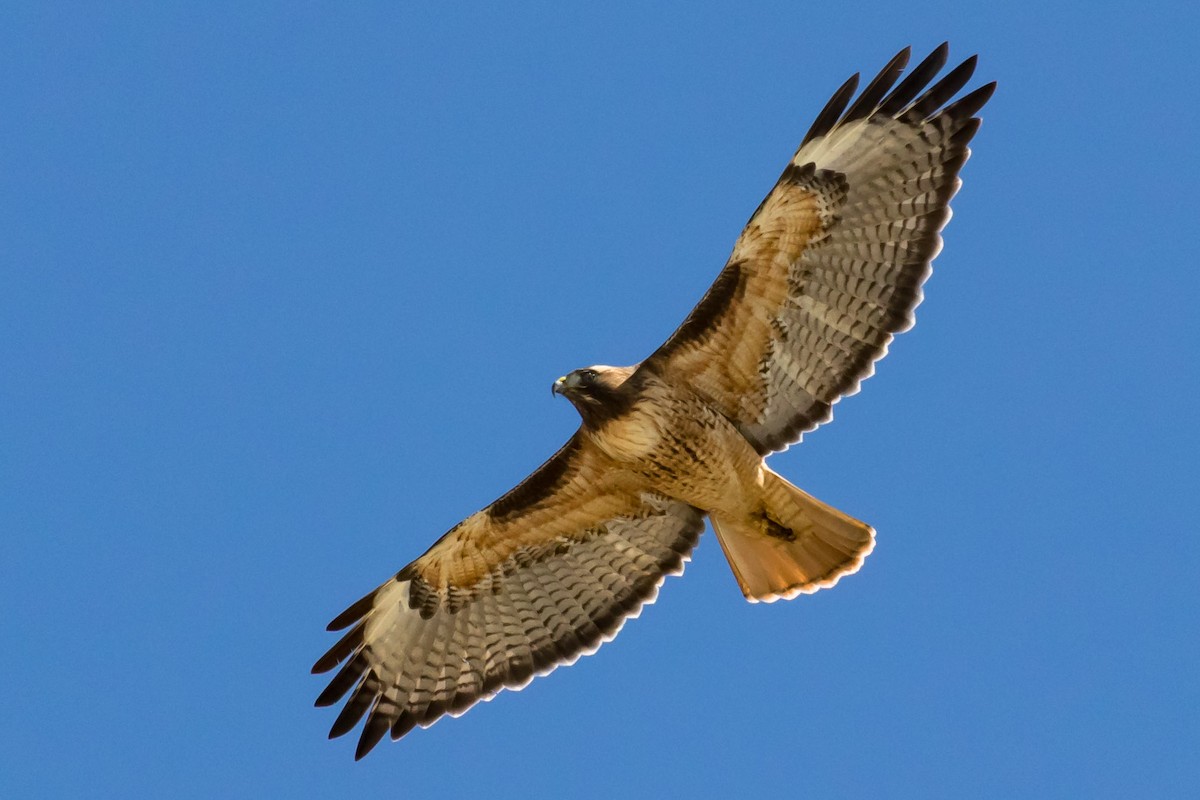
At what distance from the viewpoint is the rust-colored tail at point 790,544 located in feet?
35.3

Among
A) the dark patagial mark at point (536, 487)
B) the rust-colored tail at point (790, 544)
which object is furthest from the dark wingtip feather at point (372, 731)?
the rust-colored tail at point (790, 544)

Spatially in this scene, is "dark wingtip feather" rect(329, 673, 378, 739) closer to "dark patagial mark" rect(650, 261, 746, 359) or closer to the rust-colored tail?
the rust-colored tail

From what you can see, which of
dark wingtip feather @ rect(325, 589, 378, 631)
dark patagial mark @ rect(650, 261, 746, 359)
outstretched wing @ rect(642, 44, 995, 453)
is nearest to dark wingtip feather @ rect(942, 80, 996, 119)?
outstretched wing @ rect(642, 44, 995, 453)

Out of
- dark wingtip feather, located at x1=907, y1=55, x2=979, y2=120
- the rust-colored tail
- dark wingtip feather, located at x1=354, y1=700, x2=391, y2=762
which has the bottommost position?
the rust-colored tail

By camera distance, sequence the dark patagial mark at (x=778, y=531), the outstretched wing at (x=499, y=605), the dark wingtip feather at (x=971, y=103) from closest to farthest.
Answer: the dark wingtip feather at (x=971, y=103) → the dark patagial mark at (x=778, y=531) → the outstretched wing at (x=499, y=605)

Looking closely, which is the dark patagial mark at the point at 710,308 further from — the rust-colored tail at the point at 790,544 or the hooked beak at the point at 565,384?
the rust-colored tail at the point at 790,544

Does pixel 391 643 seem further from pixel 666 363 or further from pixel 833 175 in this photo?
pixel 833 175

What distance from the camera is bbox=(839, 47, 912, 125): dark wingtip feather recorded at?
1008cm

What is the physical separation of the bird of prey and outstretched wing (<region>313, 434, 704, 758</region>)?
13 mm

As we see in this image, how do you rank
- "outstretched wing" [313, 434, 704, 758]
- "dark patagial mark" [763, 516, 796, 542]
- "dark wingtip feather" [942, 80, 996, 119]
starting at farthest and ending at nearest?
"outstretched wing" [313, 434, 704, 758] < "dark patagial mark" [763, 516, 796, 542] < "dark wingtip feather" [942, 80, 996, 119]

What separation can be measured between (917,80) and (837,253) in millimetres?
1137

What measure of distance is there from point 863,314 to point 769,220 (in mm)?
824

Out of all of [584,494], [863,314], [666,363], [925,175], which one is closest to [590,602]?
[584,494]

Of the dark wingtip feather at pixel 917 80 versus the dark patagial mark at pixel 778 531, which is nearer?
the dark wingtip feather at pixel 917 80
